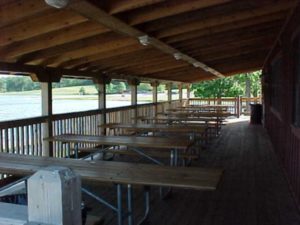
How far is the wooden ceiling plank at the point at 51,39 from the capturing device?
5.05 meters

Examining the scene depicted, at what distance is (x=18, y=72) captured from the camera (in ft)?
19.3

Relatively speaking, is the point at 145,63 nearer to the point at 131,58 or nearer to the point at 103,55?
the point at 131,58

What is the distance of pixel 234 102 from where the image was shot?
61.2 ft

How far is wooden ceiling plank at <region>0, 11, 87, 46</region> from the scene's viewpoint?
14.3 feet

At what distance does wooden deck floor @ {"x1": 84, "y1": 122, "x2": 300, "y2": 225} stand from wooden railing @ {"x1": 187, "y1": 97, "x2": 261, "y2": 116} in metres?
11.5

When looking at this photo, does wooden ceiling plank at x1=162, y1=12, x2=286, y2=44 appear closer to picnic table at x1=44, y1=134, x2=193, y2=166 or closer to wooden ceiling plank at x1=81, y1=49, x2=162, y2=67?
wooden ceiling plank at x1=81, y1=49, x2=162, y2=67

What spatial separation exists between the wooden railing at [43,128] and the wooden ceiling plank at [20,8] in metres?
1.77

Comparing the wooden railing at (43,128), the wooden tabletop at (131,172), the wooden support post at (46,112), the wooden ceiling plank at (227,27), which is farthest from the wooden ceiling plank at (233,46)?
the wooden tabletop at (131,172)

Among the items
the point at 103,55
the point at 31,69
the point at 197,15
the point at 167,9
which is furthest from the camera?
the point at 103,55

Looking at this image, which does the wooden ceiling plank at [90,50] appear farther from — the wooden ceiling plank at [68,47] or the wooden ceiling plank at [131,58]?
the wooden ceiling plank at [131,58]

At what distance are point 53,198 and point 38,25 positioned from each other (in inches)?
156

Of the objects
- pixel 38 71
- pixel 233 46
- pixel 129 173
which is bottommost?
pixel 129 173

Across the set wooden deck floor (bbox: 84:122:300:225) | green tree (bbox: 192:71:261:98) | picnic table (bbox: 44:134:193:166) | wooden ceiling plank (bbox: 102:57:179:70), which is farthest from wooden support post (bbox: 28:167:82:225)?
green tree (bbox: 192:71:261:98)

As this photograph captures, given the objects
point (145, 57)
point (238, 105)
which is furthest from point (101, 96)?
point (238, 105)
